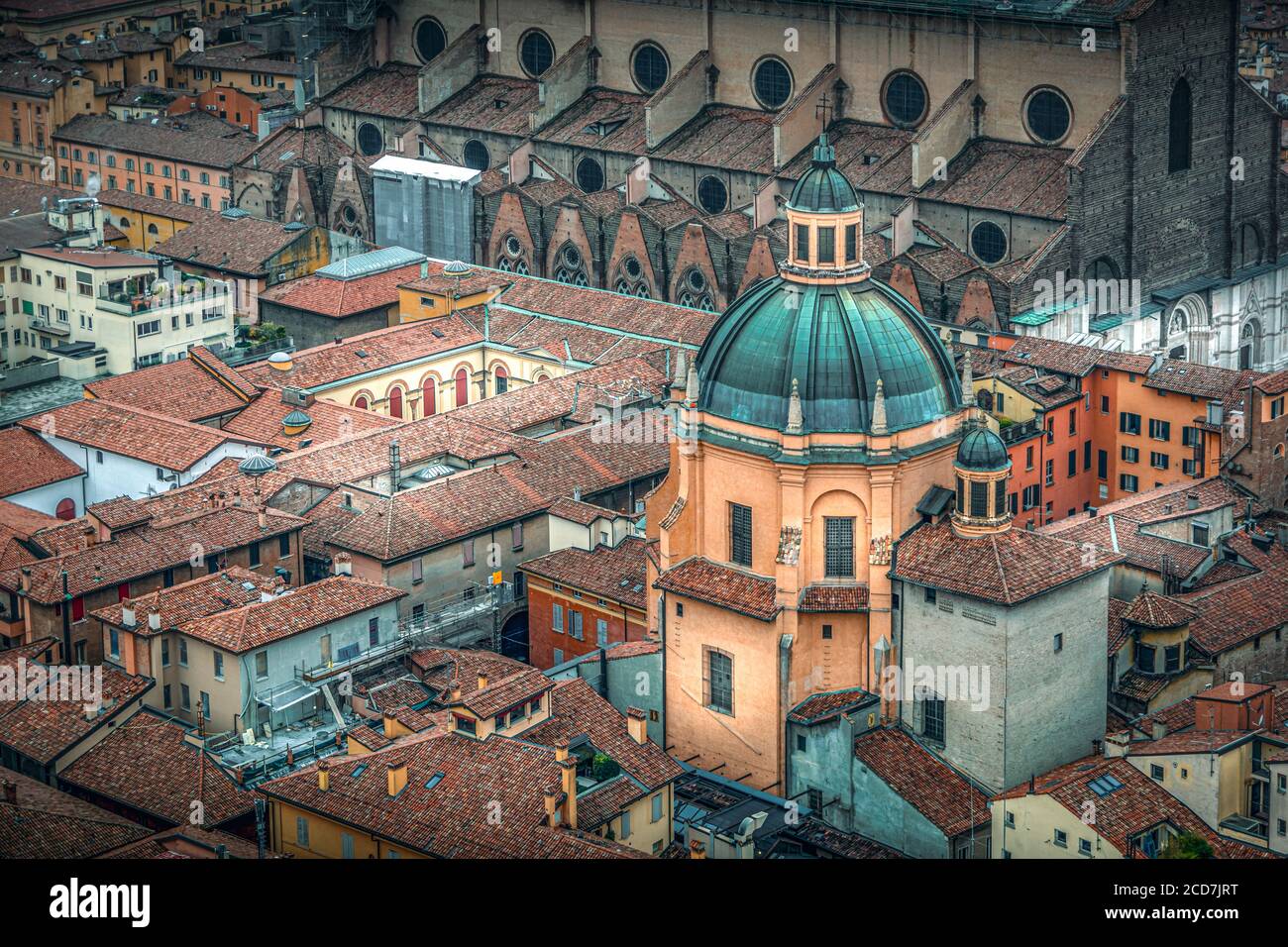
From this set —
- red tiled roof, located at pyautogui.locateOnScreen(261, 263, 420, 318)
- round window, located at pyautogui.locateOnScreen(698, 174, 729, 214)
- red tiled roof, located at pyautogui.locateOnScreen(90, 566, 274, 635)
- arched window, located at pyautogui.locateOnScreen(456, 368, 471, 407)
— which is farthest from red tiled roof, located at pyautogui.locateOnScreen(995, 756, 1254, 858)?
round window, located at pyautogui.locateOnScreen(698, 174, 729, 214)

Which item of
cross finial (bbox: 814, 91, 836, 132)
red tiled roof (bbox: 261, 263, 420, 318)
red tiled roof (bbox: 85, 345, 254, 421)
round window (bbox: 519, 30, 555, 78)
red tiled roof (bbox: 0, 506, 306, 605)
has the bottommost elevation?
red tiled roof (bbox: 0, 506, 306, 605)

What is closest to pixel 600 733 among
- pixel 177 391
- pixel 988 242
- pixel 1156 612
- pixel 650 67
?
pixel 1156 612

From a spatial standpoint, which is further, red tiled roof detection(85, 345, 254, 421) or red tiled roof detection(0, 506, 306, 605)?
red tiled roof detection(85, 345, 254, 421)

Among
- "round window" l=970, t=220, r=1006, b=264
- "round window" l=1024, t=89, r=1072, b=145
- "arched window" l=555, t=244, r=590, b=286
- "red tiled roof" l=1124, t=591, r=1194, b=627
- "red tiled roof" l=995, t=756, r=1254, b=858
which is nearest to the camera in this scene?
"red tiled roof" l=995, t=756, r=1254, b=858

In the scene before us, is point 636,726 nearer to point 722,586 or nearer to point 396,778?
point 722,586

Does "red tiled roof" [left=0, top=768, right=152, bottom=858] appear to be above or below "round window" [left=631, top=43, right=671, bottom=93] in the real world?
below

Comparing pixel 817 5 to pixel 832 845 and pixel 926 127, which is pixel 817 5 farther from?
pixel 832 845

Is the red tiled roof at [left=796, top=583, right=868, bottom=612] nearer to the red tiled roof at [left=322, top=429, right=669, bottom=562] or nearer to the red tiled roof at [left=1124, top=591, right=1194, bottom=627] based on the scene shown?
the red tiled roof at [left=1124, top=591, right=1194, bottom=627]

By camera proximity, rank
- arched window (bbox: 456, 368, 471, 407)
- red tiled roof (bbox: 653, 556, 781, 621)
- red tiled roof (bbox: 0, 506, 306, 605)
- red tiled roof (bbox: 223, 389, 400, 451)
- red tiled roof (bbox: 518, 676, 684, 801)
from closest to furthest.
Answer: red tiled roof (bbox: 518, 676, 684, 801) < red tiled roof (bbox: 653, 556, 781, 621) < red tiled roof (bbox: 0, 506, 306, 605) < red tiled roof (bbox: 223, 389, 400, 451) < arched window (bbox: 456, 368, 471, 407)

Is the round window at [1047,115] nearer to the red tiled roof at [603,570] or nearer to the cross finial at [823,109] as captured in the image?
the cross finial at [823,109]
